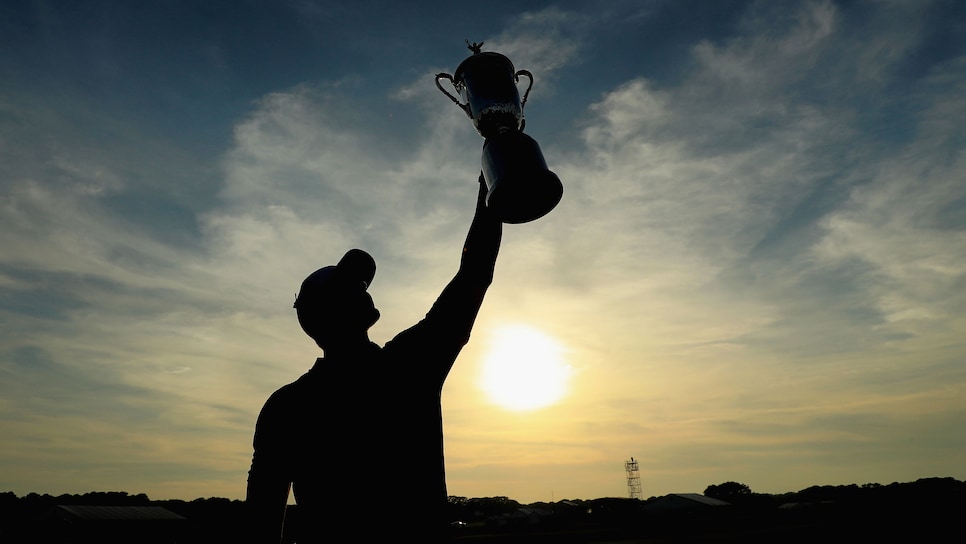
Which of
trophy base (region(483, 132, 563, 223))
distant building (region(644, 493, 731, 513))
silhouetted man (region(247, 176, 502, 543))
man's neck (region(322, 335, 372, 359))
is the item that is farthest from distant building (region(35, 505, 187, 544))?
distant building (region(644, 493, 731, 513))

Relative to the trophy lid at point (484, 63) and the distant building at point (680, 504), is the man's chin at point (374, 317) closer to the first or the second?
the trophy lid at point (484, 63)

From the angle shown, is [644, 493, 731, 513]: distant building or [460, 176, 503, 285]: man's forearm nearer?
[460, 176, 503, 285]: man's forearm

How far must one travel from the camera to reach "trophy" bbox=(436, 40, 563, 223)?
257 cm

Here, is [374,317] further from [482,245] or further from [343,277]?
[482,245]

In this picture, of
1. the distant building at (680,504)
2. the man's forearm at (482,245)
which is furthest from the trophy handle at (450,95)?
the distant building at (680,504)

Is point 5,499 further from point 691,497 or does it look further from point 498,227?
point 498,227

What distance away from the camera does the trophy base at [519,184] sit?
2.53m

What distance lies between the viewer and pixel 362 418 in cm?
224

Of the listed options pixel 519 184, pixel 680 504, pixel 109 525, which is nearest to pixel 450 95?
pixel 519 184

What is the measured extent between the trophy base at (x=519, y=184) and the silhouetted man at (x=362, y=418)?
13cm

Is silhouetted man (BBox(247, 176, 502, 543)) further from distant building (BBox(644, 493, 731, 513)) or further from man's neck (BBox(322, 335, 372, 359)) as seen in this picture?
distant building (BBox(644, 493, 731, 513))

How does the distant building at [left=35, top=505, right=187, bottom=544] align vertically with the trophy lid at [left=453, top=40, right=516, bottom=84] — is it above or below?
below

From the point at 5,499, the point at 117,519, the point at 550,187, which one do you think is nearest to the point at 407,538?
the point at 550,187

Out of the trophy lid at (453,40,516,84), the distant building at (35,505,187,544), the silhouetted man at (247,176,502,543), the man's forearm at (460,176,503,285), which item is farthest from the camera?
the distant building at (35,505,187,544)
